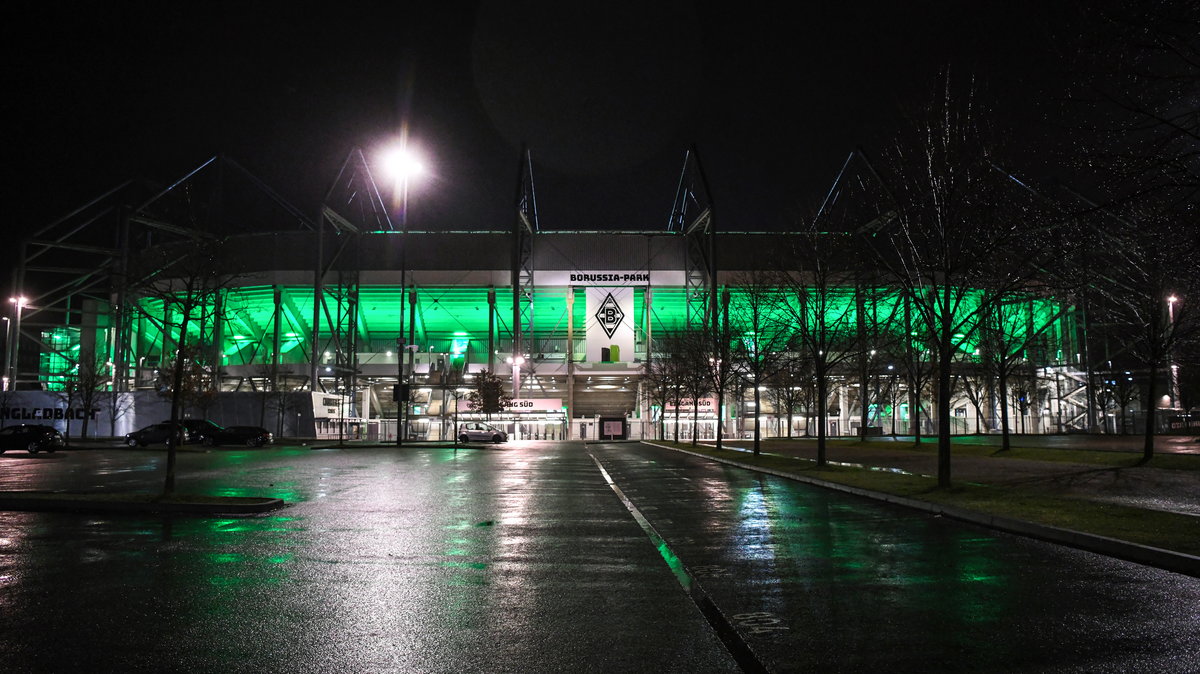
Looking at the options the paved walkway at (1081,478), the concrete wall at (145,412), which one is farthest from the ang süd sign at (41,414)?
the paved walkway at (1081,478)

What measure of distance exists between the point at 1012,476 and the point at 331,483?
1583 cm

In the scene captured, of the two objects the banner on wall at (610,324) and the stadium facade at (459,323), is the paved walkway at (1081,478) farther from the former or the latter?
the banner on wall at (610,324)

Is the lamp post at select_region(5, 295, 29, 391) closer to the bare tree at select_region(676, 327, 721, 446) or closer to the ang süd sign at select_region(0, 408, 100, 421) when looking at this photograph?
the ang süd sign at select_region(0, 408, 100, 421)

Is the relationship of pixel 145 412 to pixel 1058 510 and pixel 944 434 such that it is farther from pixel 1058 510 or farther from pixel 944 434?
pixel 1058 510

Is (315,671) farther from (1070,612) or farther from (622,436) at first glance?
(622,436)

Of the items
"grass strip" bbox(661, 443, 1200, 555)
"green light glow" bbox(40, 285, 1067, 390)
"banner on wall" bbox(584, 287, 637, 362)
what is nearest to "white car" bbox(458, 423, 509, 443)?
"green light glow" bbox(40, 285, 1067, 390)

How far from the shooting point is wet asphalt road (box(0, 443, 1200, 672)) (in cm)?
500

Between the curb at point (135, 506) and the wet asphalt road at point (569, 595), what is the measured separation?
2.10 feet

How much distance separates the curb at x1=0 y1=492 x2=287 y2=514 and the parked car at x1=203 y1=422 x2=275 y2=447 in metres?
29.7

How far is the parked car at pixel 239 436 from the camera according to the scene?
4200cm

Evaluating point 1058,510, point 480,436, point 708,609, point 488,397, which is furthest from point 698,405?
point 708,609

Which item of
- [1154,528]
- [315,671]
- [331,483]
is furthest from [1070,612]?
[331,483]

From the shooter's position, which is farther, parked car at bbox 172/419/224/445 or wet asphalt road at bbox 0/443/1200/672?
parked car at bbox 172/419/224/445

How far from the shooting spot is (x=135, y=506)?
42.5ft
